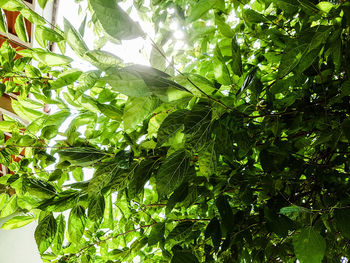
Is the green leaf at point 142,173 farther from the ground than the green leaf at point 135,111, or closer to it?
closer to it

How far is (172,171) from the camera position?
17.0 inches

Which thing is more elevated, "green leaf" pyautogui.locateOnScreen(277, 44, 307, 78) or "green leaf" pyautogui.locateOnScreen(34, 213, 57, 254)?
"green leaf" pyautogui.locateOnScreen(277, 44, 307, 78)

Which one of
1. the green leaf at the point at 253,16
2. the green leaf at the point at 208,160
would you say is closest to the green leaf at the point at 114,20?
the green leaf at the point at 208,160

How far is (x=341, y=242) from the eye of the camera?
2.50 feet

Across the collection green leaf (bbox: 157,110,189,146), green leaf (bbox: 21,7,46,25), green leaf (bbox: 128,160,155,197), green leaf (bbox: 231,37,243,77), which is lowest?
green leaf (bbox: 128,160,155,197)

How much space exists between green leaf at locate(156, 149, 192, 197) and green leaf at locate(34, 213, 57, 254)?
0.29 meters

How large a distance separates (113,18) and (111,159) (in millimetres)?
289

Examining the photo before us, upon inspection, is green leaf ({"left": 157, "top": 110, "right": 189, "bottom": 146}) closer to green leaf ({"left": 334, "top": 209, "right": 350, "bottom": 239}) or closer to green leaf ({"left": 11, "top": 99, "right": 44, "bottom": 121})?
green leaf ({"left": 334, "top": 209, "right": 350, "bottom": 239})

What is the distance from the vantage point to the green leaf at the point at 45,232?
0.54 metres

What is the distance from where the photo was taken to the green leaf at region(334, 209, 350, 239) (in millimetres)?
414

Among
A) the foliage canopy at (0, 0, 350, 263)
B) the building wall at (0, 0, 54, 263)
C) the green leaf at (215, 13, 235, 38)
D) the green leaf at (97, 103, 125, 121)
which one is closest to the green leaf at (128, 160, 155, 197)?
the foliage canopy at (0, 0, 350, 263)

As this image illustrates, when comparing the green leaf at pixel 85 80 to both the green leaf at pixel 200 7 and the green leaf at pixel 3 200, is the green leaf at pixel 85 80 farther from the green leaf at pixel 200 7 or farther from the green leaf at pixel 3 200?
the green leaf at pixel 3 200

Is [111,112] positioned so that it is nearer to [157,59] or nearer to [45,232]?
[157,59]

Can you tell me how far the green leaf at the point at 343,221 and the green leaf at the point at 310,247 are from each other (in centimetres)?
3
